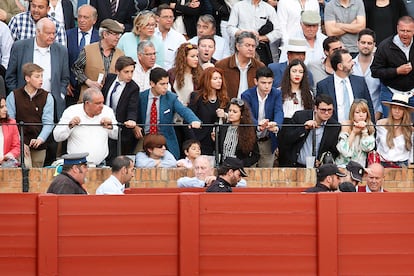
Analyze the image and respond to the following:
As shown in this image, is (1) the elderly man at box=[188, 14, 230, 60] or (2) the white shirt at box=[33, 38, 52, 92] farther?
(1) the elderly man at box=[188, 14, 230, 60]

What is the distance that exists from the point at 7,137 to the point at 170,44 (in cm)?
323

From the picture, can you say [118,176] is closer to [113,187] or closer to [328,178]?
[113,187]

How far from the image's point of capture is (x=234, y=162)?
52.9 ft

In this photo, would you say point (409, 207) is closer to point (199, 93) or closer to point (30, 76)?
point (199, 93)

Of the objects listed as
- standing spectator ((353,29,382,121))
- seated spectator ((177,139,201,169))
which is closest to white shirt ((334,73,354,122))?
standing spectator ((353,29,382,121))

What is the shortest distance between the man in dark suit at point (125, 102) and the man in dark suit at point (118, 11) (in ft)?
7.28

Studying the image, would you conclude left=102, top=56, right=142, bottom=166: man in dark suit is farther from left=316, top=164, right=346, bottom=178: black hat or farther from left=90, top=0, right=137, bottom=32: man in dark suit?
left=316, top=164, right=346, bottom=178: black hat

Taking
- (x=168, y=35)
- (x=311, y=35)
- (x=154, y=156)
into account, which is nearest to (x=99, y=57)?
(x=168, y=35)

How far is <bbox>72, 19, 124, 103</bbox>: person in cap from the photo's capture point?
18891mm

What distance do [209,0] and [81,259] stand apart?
21.8ft

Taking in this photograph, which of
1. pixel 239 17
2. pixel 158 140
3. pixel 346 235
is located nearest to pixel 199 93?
pixel 158 140

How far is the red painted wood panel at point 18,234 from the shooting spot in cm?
1514

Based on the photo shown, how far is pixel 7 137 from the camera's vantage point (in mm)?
17547

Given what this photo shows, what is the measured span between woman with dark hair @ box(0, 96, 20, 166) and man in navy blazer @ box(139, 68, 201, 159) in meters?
1.53
